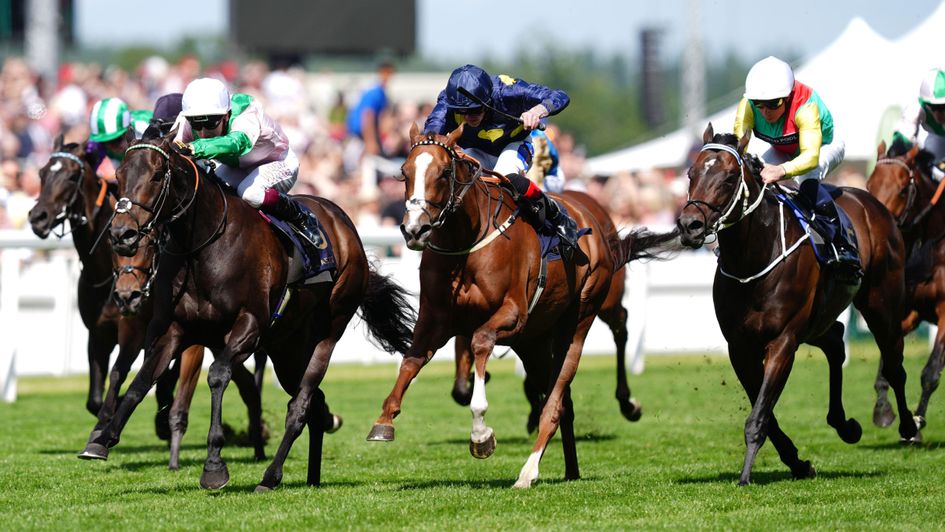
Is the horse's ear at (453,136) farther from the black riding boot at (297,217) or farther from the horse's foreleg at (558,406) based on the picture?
the horse's foreleg at (558,406)

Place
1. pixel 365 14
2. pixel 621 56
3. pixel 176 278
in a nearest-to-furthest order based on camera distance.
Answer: pixel 176 278 < pixel 365 14 < pixel 621 56

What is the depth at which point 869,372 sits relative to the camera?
15.4 meters

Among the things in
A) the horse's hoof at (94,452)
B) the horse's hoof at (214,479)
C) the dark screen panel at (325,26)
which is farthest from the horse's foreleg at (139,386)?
the dark screen panel at (325,26)

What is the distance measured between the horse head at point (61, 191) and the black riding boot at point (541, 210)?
3.16 meters

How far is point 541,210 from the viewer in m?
8.55

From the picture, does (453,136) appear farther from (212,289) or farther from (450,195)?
(212,289)

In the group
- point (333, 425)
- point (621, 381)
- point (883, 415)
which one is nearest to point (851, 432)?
point (883, 415)

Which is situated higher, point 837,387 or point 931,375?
point 837,387

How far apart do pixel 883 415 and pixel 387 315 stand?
3438mm

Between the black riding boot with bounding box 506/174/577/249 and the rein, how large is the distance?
17 cm

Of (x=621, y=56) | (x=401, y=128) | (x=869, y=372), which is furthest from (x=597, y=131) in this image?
(x=869, y=372)

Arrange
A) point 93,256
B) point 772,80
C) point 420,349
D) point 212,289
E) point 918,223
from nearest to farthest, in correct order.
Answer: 1. point 212,289
2. point 420,349
3. point 772,80
4. point 93,256
5. point 918,223

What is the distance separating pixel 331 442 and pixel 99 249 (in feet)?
6.95

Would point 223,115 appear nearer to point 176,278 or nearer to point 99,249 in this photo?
point 176,278
